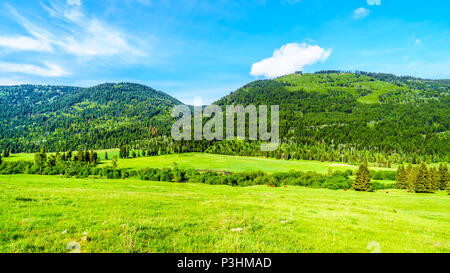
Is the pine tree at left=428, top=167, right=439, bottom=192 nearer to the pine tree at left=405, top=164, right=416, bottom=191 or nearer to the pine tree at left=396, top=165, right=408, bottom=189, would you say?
the pine tree at left=405, top=164, right=416, bottom=191

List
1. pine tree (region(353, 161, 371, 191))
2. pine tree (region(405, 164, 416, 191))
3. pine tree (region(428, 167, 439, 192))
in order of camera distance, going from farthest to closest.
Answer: pine tree (region(405, 164, 416, 191))
pine tree (region(353, 161, 371, 191))
pine tree (region(428, 167, 439, 192))

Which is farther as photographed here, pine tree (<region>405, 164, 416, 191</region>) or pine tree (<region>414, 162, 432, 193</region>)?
pine tree (<region>405, 164, 416, 191</region>)

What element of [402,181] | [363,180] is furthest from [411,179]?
[363,180]

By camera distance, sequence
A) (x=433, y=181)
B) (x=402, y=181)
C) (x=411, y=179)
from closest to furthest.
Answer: (x=433, y=181) → (x=411, y=179) → (x=402, y=181)

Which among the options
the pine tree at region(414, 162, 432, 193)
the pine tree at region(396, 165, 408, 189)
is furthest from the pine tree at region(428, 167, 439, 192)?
the pine tree at region(396, 165, 408, 189)

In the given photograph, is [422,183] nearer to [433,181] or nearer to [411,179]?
[411,179]

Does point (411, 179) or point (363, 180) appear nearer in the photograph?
point (363, 180)

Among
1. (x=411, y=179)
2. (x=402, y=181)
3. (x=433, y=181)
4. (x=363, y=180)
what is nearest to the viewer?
(x=433, y=181)

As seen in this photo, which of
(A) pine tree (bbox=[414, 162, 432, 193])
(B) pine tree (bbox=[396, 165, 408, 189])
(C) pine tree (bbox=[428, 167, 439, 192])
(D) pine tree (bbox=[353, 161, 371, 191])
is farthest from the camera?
(B) pine tree (bbox=[396, 165, 408, 189])

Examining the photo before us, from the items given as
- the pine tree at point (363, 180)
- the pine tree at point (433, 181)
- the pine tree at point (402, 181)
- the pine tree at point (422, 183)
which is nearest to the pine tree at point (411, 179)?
the pine tree at point (422, 183)

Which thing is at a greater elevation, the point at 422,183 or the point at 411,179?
the point at 411,179
